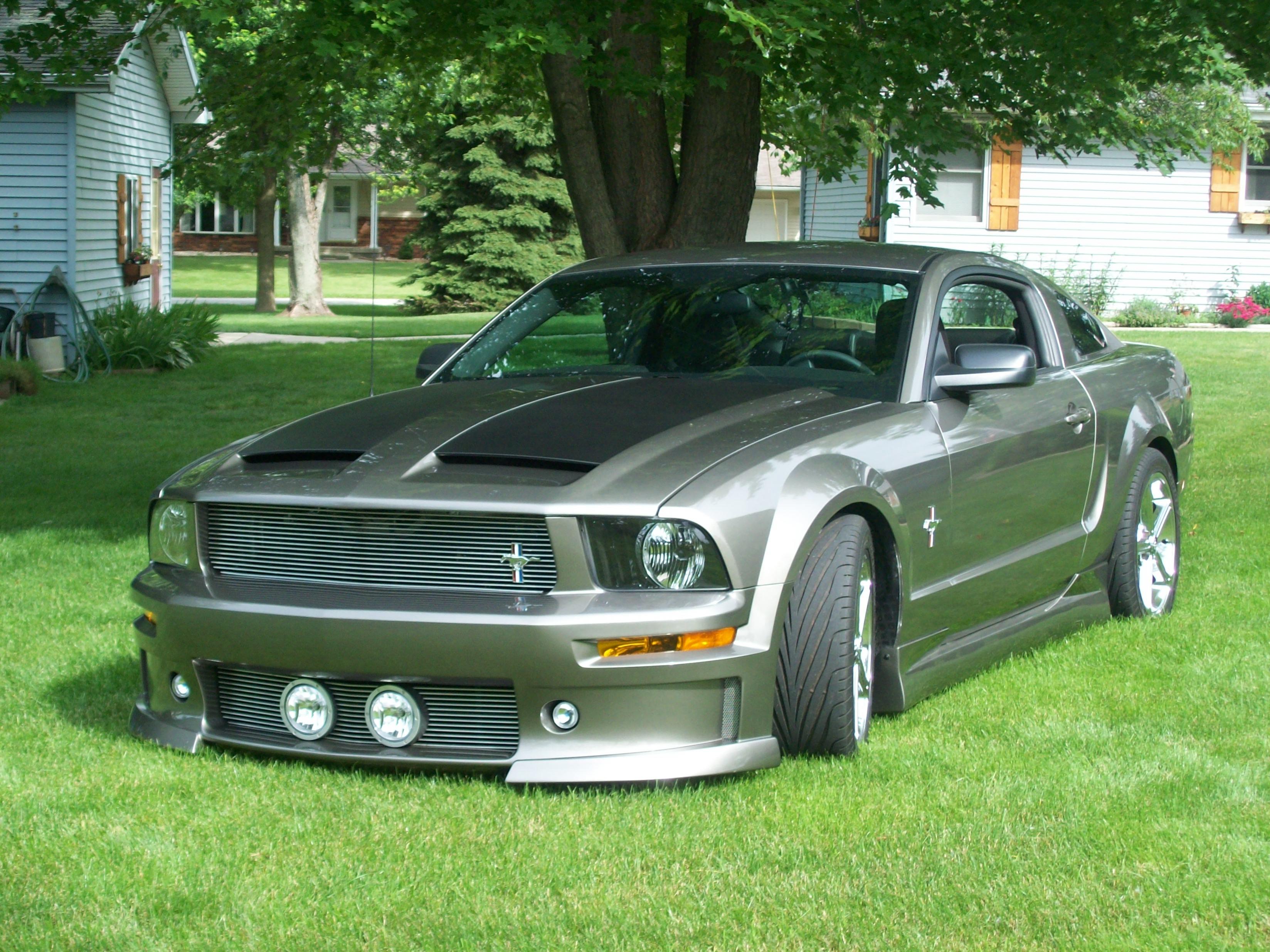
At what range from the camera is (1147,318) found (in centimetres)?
2445

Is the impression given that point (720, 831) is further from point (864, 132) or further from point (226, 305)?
point (226, 305)

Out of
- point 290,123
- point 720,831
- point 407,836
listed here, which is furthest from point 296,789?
point 290,123

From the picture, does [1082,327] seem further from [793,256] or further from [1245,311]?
[1245,311]

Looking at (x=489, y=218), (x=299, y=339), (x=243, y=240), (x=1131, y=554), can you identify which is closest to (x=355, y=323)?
(x=299, y=339)

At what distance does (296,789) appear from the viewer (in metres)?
4.10

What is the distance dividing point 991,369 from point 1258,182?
23330mm

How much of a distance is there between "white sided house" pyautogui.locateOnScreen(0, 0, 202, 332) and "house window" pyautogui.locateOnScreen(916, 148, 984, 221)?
39.2ft

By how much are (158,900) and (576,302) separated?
293cm

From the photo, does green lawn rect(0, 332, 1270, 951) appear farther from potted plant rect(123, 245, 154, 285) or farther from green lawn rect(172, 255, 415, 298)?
green lawn rect(172, 255, 415, 298)

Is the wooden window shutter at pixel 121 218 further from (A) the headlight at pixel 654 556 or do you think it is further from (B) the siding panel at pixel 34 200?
(A) the headlight at pixel 654 556

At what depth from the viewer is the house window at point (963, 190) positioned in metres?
25.1

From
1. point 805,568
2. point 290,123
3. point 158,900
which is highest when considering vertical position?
point 290,123

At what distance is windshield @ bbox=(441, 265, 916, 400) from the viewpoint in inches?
202

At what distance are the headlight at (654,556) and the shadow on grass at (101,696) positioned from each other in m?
1.72
